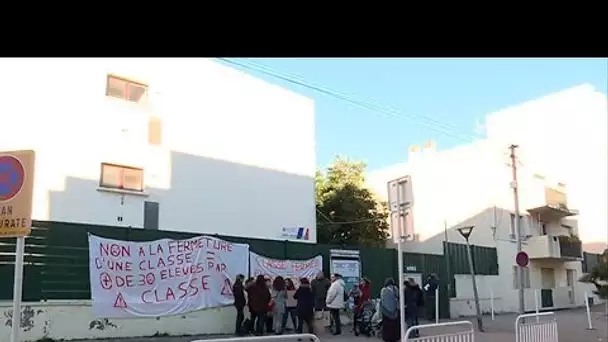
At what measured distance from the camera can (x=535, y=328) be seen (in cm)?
986

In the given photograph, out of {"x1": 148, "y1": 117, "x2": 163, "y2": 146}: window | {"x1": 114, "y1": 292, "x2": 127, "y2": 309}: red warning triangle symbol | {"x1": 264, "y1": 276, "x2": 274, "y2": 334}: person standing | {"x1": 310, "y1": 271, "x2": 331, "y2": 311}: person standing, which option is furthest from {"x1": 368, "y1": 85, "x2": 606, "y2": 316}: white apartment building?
{"x1": 114, "y1": 292, "x2": 127, "y2": 309}: red warning triangle symbol

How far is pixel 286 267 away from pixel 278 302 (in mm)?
1698

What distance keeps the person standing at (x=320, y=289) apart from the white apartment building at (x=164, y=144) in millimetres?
4505

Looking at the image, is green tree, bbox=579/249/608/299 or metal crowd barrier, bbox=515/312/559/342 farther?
green tree, bbox=579/249/608/299

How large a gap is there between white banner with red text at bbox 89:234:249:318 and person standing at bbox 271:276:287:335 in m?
0.92

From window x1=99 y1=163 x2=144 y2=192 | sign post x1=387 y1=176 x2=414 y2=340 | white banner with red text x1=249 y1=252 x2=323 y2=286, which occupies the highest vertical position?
window x1=99 y1=163 x2=144 y2=192

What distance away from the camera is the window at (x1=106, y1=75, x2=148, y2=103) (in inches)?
767

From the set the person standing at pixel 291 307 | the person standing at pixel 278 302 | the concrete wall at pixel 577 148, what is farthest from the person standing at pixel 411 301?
the concrete wall at pixel 577 148

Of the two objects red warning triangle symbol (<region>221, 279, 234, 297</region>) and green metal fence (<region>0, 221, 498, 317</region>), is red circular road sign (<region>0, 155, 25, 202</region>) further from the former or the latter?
red warning triangle symbol (<region>221, 279, 234, 297</region>)

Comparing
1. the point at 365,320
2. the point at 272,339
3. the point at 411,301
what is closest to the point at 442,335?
the point at 272,339

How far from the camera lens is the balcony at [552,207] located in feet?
125

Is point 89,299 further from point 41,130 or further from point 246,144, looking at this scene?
point 246,144

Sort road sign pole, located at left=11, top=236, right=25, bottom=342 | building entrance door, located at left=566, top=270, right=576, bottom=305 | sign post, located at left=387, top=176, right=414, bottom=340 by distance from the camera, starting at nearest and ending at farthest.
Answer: road sign pole, located at left=11, top=236, right=25, bottom=342, sign post, located at left=387, top=176, right=414, bottom=340, building entrance door, located at left=566, top=270, right=576, bottom=305
